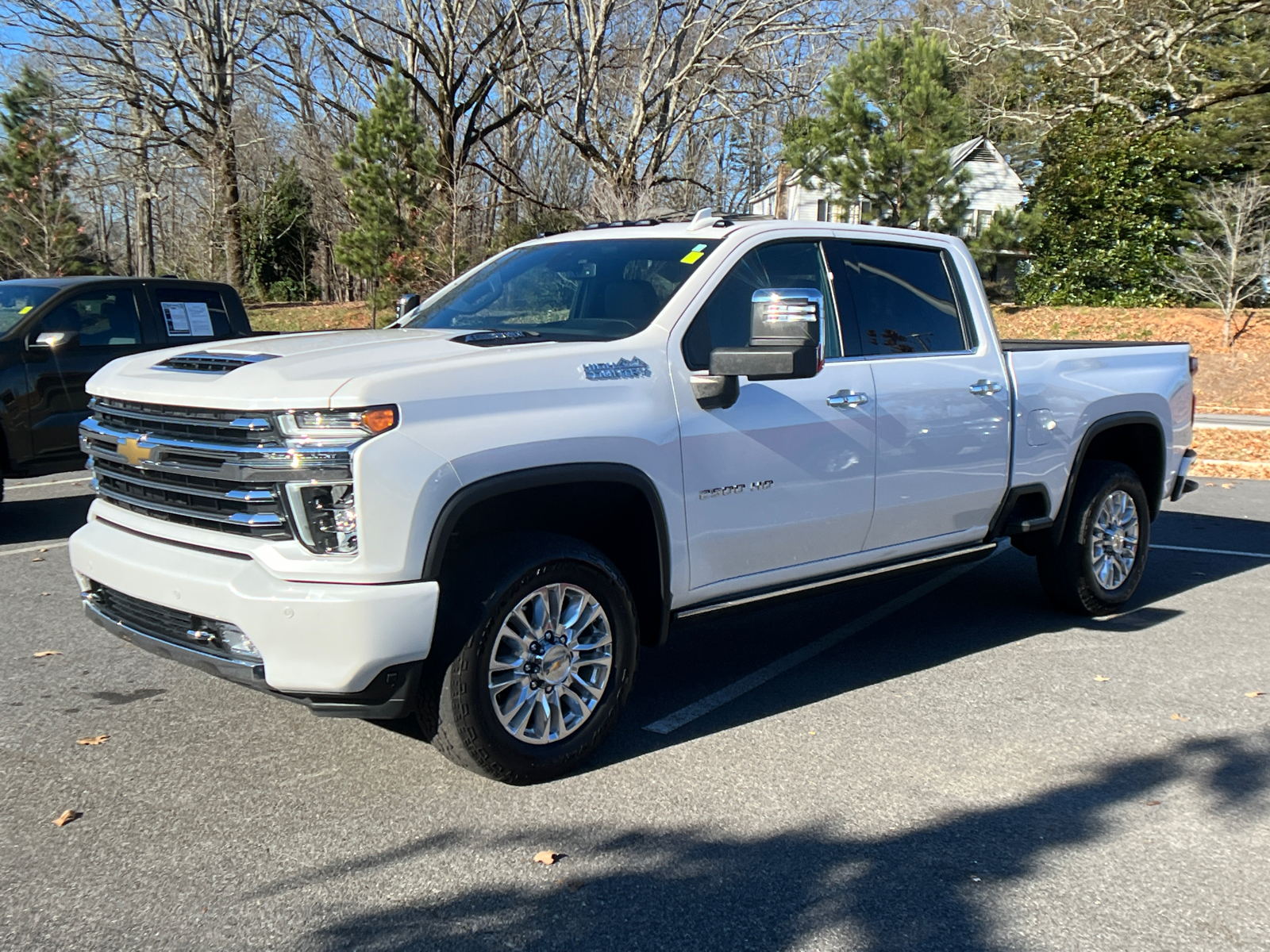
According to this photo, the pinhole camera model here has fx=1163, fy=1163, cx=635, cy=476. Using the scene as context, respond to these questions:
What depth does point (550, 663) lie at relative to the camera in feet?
13.7

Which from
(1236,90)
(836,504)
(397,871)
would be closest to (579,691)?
(397,871)

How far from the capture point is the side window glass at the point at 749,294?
4680 mm

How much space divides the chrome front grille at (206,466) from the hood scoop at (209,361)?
18 centimetres

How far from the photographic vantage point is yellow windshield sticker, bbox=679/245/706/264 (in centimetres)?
490

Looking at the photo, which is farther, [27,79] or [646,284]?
[27,79]

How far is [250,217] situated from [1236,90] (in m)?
26.8

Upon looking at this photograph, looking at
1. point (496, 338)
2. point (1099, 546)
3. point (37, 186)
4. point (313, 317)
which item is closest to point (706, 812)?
point (496, 338)

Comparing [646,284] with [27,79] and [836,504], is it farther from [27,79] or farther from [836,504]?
[27,79]

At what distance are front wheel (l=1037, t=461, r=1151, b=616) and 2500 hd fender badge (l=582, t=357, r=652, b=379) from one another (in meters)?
3.22

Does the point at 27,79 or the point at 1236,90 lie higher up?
the point at 27,79

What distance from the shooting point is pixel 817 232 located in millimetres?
5398

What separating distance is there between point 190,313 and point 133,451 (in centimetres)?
621

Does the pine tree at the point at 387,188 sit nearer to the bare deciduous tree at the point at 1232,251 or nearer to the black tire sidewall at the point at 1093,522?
the bare deciduous tree at the point at 1232,251

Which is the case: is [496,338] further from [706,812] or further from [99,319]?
[99,319]
